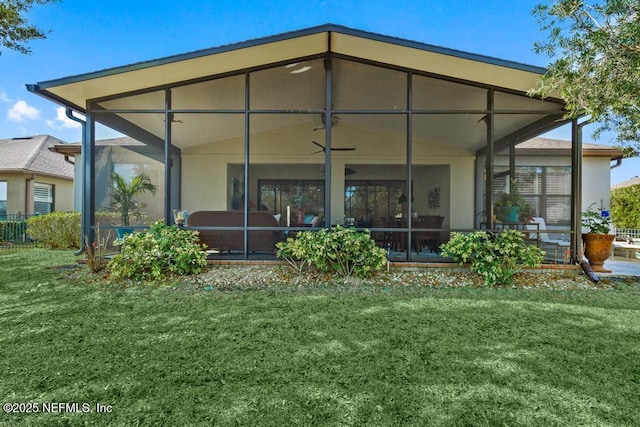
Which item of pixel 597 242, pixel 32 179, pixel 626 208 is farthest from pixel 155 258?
pixel 626 208

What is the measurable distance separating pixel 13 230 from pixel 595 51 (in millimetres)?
13981

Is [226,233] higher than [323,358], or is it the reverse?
[226,233]

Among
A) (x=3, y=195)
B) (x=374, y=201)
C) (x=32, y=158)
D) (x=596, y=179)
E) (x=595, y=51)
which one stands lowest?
(x=374, y=201)

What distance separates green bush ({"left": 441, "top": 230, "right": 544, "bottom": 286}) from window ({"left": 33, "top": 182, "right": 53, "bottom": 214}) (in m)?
14.3

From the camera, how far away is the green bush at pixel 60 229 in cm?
865

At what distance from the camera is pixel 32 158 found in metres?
12.5

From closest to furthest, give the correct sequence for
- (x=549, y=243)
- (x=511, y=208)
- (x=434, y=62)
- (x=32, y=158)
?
(x=434, y=62), (x=511, y=208), (x=549, y=243), (x=32, y=158)

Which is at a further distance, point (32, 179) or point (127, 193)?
point (32, 179)

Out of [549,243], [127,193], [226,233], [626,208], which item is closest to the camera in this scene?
[226,233]

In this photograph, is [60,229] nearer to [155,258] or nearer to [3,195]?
[3,195]

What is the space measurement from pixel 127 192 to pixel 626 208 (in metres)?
14.8

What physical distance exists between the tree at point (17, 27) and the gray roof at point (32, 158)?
4.68 m

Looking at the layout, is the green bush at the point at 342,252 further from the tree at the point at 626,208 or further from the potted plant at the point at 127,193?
the tree at the point at 626,208

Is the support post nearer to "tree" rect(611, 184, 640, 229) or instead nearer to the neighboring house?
"tree" rect(611, 184, 640, 229)
